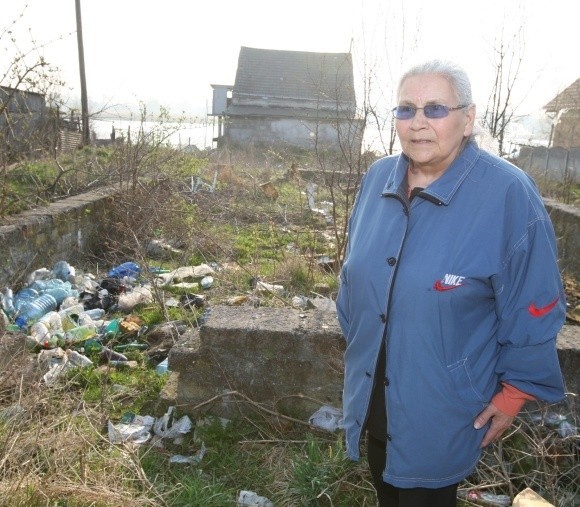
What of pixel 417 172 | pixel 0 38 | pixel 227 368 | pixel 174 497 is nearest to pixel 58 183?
pixel 0 38

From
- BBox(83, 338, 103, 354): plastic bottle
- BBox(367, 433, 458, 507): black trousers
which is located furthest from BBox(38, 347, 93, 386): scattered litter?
BBox(367, 433, 458, 507): black trousers

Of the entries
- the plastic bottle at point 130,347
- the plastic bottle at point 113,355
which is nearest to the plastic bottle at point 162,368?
the plastic bottle at point 113,355

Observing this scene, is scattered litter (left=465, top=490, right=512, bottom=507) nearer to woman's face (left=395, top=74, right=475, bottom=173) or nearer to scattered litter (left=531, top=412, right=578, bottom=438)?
scattered litter (left=531, top=412, right=578, bottom=438)

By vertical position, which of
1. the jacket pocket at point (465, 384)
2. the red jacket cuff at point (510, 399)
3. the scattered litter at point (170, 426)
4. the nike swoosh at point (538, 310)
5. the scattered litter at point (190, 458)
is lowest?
the scattered litter at point (190, 458)

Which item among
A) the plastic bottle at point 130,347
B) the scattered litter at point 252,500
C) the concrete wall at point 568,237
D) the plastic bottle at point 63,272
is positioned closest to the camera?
the scattered litter at point 252,500

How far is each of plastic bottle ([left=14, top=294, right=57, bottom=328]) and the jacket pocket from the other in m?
4.04

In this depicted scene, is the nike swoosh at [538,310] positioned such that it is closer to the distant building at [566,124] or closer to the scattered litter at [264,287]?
the scattered litter at [264,287]

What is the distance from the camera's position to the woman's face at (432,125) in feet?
6.04

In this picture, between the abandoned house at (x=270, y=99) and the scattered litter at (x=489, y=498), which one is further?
the abandoned house at (x=270, y=99)

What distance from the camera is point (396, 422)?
73.8 inches

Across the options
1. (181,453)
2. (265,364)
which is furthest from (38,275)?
(265,364)

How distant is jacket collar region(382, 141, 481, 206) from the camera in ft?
5.89

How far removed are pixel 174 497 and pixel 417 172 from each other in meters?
1.97

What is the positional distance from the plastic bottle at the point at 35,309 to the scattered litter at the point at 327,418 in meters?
2.75
